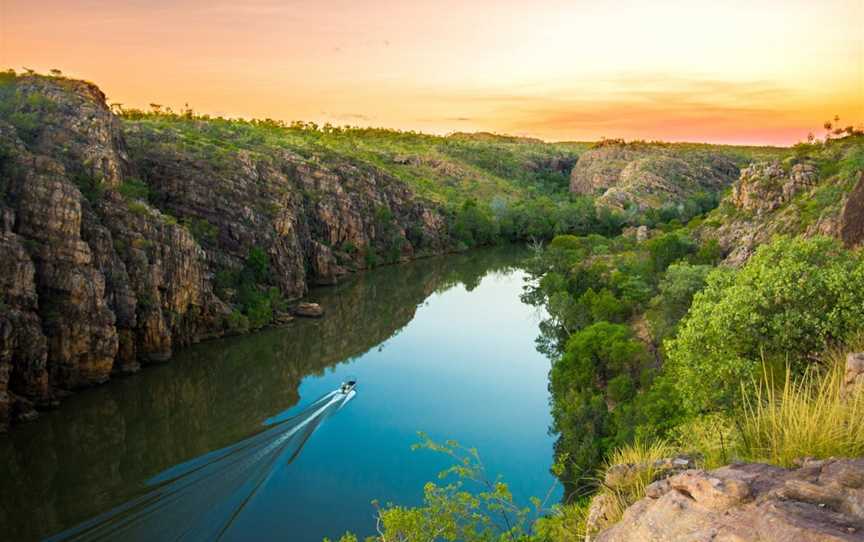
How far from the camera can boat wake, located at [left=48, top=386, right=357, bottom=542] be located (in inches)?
875

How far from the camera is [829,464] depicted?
652cm

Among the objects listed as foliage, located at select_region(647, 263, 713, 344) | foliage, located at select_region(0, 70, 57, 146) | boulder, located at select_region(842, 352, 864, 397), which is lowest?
foliage, located at select_region(647, 263, 713, 344)

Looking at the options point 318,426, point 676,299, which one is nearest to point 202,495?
point 318,426

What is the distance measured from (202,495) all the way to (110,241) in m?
22.4

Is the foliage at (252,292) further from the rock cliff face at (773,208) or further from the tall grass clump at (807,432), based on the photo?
the tall grass clump at (807,432)

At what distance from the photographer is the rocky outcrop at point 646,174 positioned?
128 metres

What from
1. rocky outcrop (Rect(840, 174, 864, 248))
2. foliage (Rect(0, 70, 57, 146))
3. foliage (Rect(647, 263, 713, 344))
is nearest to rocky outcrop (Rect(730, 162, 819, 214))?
foliage (Rect(647, 263, 713, 344))

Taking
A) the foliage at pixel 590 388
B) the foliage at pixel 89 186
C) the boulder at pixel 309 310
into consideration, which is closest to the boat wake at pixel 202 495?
the foliage at pixel 590 388

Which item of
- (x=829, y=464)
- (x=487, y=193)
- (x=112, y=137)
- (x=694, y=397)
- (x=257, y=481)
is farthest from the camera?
(x=487, y=193)

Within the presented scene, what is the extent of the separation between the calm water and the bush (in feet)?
40.1

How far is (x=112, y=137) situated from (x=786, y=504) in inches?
2241

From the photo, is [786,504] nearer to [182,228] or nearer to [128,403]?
[128,403]

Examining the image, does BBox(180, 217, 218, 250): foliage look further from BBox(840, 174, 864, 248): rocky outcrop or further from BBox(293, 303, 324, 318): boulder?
BBox(840, 174, 864, 248): rocky outcrop

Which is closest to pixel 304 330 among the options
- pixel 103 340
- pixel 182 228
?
pixel 182 228
